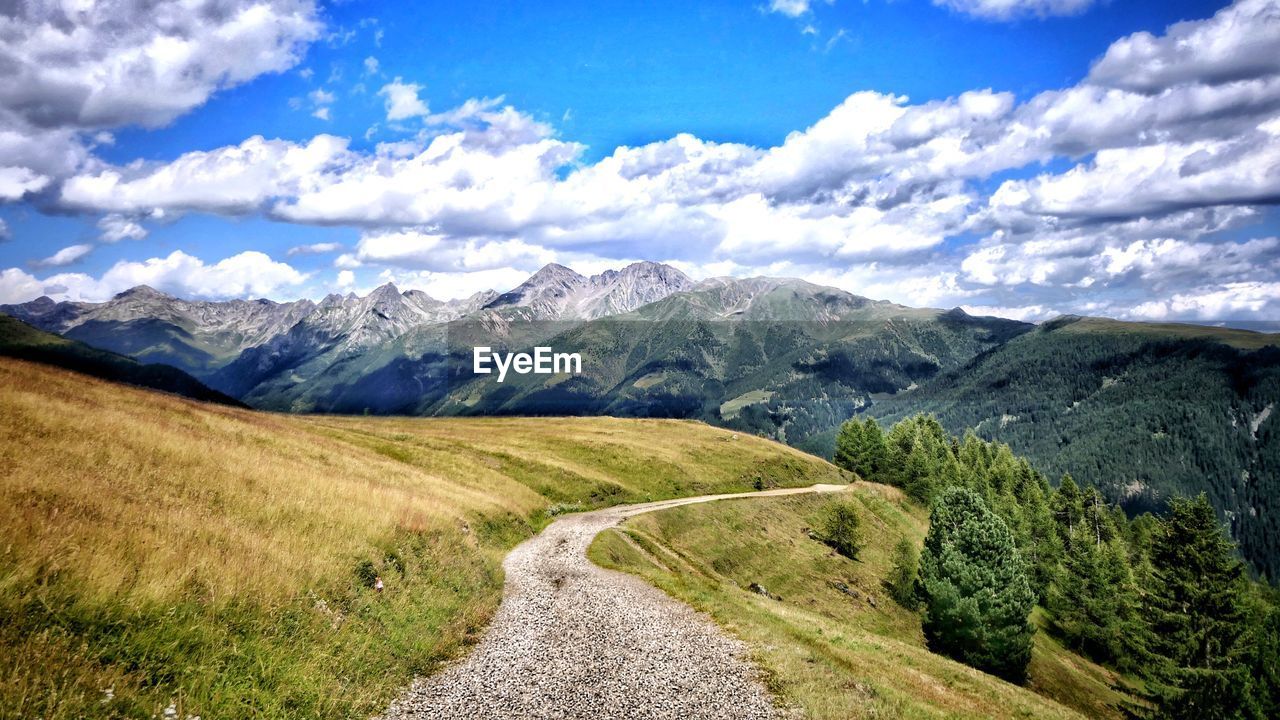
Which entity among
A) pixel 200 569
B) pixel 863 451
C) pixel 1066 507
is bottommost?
pixel 1066 507

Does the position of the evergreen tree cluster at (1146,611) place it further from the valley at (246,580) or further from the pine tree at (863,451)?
the pine tree at (863,451)

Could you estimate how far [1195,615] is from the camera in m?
52.9

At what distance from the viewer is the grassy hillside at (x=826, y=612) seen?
17000mm

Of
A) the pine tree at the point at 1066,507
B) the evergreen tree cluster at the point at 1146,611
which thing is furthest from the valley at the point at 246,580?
the pine tree at the point at 1066,507

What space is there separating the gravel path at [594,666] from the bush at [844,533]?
172 feet

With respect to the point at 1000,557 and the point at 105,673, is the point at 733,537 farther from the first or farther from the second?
the point at 105,673

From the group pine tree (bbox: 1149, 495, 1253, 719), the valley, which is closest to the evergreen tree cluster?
pine tree (bbox: 1149, 495, 1253, 719)

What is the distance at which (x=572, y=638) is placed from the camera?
61.9 feet

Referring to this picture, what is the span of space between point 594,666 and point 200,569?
996cm

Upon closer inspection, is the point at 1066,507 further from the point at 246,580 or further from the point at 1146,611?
the point at 246,580

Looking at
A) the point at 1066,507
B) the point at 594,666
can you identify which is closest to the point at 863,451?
the point at 1066,507

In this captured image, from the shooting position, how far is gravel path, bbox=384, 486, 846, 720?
13508 mm

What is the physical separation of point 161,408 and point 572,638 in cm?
2746

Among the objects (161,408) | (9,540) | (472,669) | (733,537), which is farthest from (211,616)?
(733,537)
